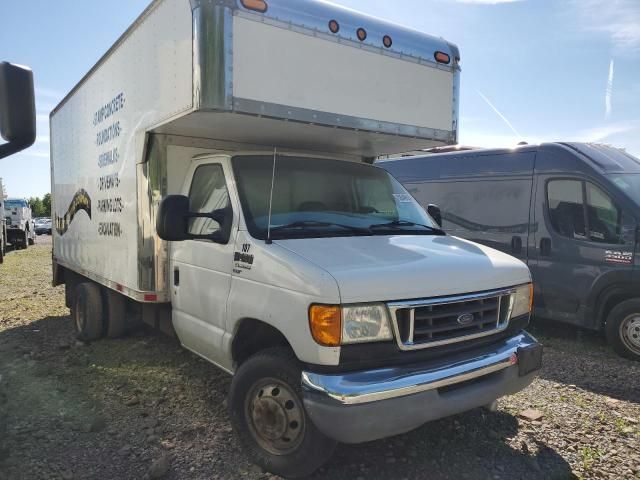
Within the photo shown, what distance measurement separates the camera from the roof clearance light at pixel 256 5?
3.39 m

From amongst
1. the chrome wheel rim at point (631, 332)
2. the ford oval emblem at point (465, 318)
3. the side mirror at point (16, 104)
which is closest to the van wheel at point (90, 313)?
the side mirror at point (16, 104)

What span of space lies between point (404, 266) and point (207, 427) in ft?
6.80

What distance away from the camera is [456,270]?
3.12 metres

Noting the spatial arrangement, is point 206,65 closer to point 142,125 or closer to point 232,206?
point 232,206

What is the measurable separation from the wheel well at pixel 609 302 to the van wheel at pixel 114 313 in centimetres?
568

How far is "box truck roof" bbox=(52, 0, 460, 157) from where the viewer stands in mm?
3379

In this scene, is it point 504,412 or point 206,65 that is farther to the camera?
point 504,412

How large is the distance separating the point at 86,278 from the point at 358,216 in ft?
14.9

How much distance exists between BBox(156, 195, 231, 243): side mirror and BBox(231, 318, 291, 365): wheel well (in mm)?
644

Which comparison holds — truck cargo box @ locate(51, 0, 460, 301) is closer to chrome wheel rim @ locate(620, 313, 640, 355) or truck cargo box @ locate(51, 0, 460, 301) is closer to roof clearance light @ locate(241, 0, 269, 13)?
roof clearance light @ locate(241, 0, 269, 13)

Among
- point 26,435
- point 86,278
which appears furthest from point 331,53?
point 86,278

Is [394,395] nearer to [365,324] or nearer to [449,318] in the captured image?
[365,324]

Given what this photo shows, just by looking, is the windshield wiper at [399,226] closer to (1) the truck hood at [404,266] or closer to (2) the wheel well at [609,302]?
(1) the truck hood at [404,266]

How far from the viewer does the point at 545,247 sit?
6551mm
